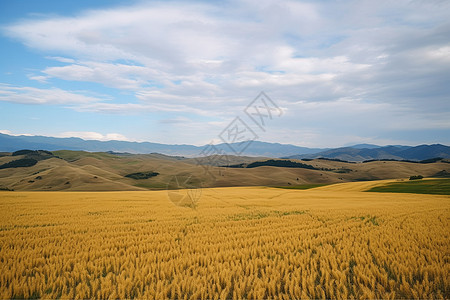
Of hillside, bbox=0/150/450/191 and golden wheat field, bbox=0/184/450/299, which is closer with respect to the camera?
golden wheat field, bbox=0/184/450/299

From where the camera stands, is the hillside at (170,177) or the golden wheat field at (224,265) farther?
the hillside at (170,177)

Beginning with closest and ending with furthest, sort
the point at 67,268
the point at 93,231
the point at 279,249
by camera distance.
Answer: the point at 67,268
the point at 279,249
the point at 93,231

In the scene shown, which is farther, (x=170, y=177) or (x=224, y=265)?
(x=170, y=177)

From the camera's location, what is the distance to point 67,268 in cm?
546

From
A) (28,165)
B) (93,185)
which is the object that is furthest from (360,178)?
(28,165)

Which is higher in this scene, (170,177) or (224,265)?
(224,265)

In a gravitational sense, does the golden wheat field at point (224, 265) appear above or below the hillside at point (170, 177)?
above

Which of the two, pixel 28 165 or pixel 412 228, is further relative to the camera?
pixel 28 165

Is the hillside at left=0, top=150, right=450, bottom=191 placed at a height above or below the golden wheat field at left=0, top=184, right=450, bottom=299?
below

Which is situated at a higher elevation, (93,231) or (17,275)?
(17,275)

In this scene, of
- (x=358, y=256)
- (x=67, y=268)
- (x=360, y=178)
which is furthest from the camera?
(x=360, y=178)

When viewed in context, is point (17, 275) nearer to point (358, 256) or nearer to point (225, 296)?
point (225, 296)

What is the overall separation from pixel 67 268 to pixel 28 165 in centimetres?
16001

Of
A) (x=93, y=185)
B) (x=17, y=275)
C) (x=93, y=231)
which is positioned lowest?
(x=93, y=185)
